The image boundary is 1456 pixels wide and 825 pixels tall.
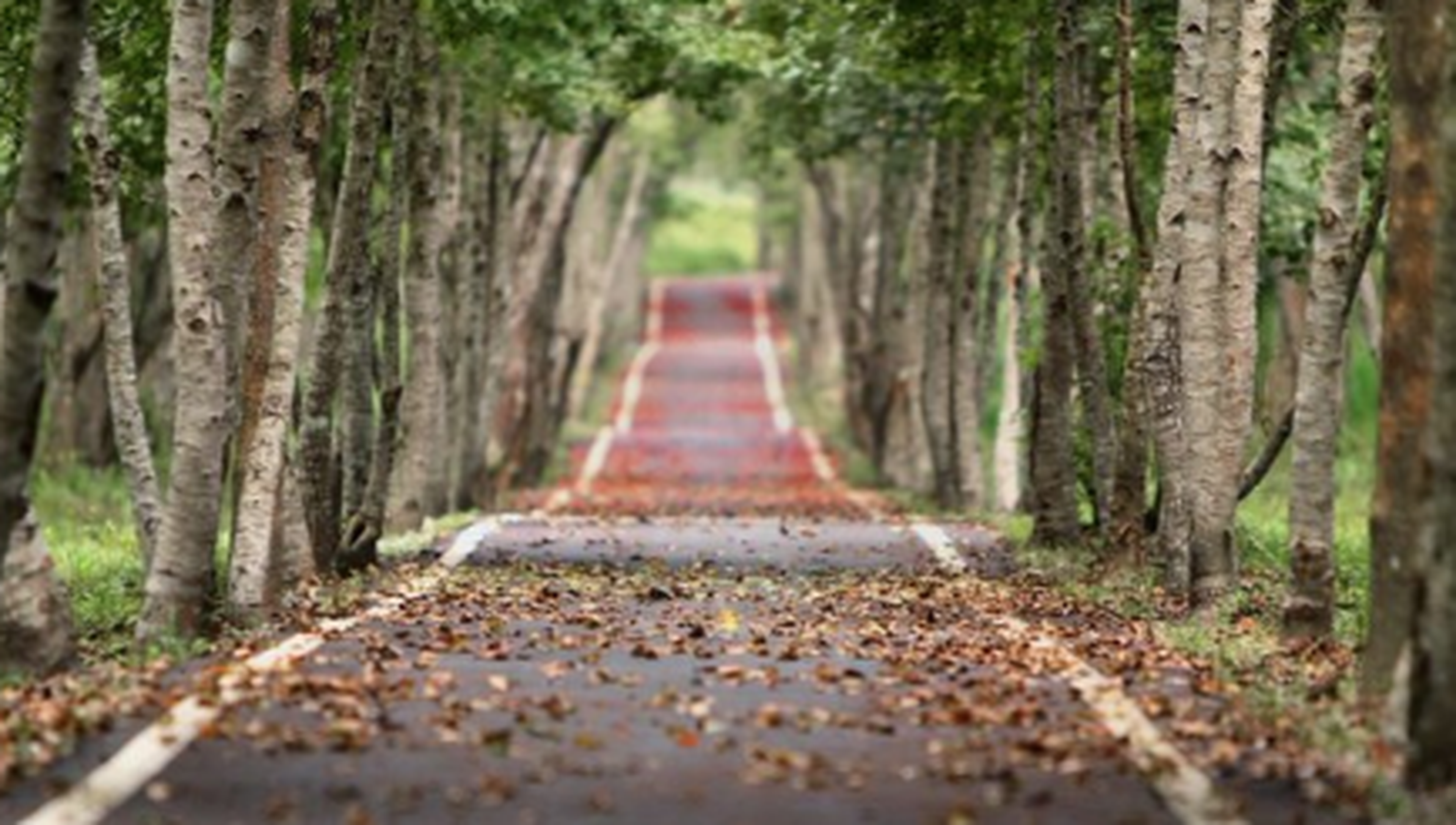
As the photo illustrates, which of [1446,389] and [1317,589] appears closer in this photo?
[1446,389]

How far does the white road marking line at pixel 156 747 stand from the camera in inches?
397

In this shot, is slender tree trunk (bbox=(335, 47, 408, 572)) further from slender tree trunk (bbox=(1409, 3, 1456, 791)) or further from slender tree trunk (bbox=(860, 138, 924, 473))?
slender tree trunk (bbox=(860, 138, 924, 473))

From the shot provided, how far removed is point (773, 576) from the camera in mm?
20906

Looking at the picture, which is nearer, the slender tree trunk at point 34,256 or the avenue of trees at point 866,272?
the slender tree trunk at point 34,256

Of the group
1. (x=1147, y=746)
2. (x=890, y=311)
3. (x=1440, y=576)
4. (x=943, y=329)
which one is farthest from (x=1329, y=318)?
(x=890, y=311)

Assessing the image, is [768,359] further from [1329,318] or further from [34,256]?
[34,256]

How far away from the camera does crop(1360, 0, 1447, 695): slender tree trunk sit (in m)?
12.5

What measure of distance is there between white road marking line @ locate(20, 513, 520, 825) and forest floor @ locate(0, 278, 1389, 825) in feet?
0.08

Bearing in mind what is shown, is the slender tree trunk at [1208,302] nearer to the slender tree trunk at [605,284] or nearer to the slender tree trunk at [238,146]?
the slender tree trunk at [238,146]

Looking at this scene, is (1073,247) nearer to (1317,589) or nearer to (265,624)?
(1317,589)

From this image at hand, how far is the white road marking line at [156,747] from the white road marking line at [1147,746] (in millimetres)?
3839

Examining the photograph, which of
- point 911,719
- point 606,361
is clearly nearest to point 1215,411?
point 911,719

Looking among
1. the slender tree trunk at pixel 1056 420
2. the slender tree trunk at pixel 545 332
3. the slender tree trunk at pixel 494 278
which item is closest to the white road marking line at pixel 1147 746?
the slender tree trunk at pixel 1056 420

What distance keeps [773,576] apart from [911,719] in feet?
28.4
